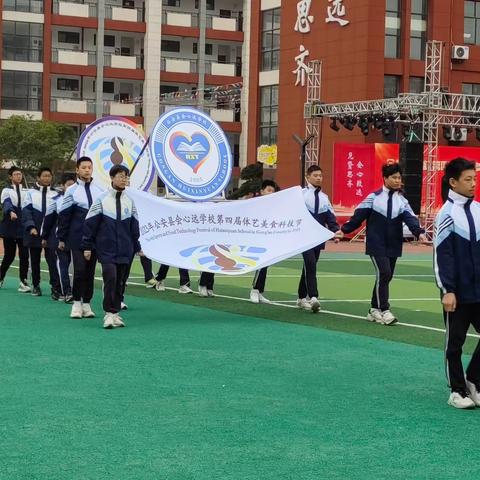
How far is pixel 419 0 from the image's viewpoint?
46.5 m

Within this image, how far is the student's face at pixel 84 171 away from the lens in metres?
12.8

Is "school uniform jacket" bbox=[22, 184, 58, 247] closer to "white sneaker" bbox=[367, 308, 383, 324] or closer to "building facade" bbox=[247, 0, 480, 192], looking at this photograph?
"white sneaker" bbox=[367, 308, 383, 324]

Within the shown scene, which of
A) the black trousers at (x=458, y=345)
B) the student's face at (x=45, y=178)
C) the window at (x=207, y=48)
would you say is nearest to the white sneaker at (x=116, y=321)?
the student's face at (x=45, y=178)

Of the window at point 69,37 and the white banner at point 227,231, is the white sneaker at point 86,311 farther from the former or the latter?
the window at point 69,37

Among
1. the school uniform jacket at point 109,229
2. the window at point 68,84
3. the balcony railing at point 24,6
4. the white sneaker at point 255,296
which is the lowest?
the white sneaker at point 255,296

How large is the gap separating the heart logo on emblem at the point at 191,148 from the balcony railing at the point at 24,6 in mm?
49942

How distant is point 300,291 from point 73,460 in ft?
28.8

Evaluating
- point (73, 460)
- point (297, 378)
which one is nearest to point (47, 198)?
point (297, 378)

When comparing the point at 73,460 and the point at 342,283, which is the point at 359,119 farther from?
the point at 73,460

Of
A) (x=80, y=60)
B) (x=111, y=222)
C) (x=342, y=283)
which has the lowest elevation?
(x=342, y=283)

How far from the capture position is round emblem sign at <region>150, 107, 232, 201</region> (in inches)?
558

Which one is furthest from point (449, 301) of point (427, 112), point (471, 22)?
point (471, 22)

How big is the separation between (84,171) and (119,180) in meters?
1.37

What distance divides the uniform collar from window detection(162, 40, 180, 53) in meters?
61.1
